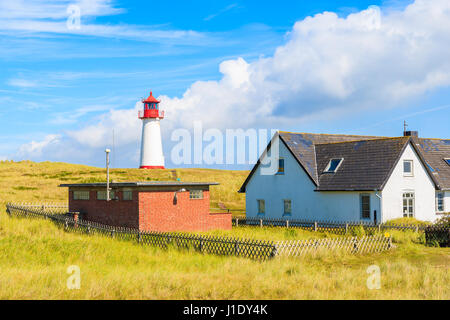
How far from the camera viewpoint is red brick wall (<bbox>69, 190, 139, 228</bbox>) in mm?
29672

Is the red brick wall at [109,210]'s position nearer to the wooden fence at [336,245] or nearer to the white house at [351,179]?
the wooden fence at [336,245]

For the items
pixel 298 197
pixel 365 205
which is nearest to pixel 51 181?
pixel 298 197

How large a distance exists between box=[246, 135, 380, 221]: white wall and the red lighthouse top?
35.1 metres

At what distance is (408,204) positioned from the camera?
1273 inches

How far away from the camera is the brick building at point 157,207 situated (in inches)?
1149

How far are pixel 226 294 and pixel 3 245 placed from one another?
1251 centimetres

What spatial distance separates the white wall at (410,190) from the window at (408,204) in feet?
1.16

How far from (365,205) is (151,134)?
1786 inches

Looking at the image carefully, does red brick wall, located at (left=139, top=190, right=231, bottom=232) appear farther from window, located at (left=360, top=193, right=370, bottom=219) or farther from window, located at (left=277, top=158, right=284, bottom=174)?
window, located at (left=360, top=193, right=370, bottom=219)

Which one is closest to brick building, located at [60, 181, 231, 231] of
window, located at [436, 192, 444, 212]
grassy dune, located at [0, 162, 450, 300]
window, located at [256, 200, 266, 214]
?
grassy dune, located at [0, 162, 450, 300]

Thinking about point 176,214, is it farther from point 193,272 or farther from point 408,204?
point 408,204

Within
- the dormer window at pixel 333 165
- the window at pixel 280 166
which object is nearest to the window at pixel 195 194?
the window at pixel 280 166

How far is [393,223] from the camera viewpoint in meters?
29.9
